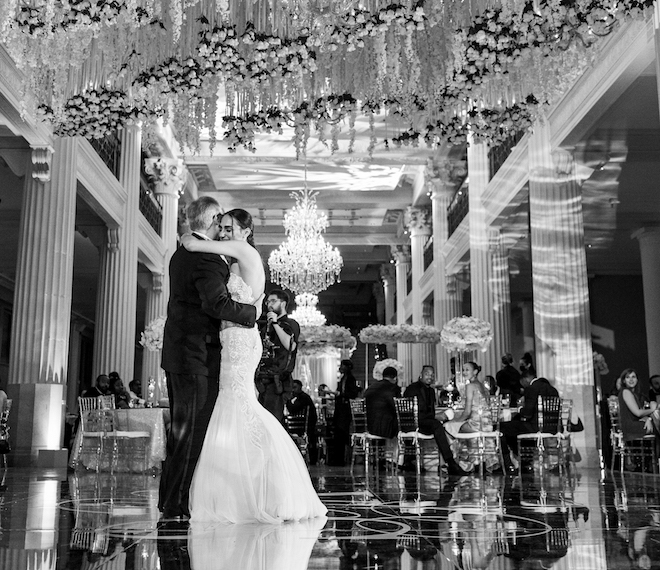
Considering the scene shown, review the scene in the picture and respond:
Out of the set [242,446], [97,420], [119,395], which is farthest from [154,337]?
[242,446]

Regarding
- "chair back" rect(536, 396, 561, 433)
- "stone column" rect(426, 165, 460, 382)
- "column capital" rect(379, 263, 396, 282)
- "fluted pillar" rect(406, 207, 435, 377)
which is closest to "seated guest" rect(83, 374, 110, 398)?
"chair back" rect(536, 396, 561, 433)

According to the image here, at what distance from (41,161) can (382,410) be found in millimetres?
5540

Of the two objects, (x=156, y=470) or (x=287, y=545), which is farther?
(x=156, y=470)

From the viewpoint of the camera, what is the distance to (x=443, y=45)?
7.62 meters

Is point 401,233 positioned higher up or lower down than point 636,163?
higher up

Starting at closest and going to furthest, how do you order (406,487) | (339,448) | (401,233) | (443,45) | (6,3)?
(6,3) < (406,487) < (443,45) < (339,448) < (401,233)

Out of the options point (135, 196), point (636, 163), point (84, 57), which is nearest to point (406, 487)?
point (84, 57)

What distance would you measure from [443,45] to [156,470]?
18.7 feet

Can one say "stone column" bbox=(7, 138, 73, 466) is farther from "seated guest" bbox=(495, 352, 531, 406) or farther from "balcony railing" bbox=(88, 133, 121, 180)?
"seated guest" bbox=(495, 352, 531, 406)

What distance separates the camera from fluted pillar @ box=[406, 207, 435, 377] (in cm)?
2325

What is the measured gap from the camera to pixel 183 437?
161 inches

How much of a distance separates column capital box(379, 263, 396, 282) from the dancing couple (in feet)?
90.4

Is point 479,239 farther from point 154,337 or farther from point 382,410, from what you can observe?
point 154,337

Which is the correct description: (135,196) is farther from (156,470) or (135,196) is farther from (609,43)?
(609,43)
